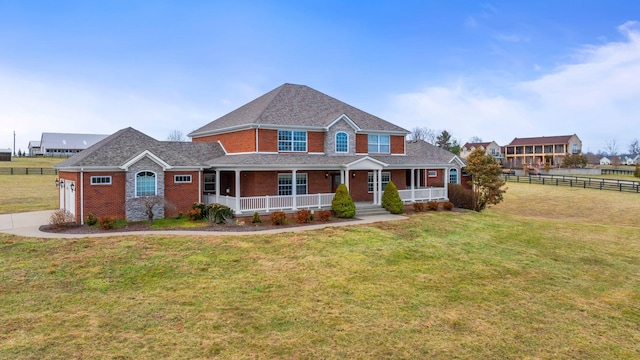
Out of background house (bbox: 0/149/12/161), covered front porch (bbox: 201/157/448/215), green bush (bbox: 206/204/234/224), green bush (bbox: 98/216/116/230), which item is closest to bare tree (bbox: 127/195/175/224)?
green bush (bbox: 98/216/116/230)

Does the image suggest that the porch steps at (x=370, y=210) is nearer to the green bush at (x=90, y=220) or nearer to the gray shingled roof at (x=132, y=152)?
the gray shingled roof at (x=132, y=152)

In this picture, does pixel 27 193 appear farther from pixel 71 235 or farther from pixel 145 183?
pixel 71 235

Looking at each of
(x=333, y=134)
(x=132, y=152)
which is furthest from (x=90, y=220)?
(x=333, y=134)

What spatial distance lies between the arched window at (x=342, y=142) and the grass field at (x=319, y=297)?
8.98 metres

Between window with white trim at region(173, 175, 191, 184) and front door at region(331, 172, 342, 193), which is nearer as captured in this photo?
window with white trim at region(173, 175, 191, 184)

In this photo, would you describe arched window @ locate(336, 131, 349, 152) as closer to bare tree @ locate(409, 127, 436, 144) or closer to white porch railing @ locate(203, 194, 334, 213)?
white porch railing @ locate(203, 194, 334, 213)

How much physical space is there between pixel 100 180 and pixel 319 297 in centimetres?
1428

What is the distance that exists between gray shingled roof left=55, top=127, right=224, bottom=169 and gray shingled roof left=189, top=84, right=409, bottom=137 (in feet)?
10.1

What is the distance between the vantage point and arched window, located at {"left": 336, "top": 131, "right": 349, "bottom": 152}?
26.1m

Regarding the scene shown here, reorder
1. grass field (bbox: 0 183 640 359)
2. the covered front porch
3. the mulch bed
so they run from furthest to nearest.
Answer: the covered front porch
the mulch bed
grass field (bbox: 0 183 640 359)

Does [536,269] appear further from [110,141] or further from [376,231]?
[110,141]

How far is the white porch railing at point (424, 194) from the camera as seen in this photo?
85.8 ft

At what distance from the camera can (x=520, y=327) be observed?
9211mm

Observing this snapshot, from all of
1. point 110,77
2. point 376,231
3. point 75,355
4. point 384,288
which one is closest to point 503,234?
point 376,231
